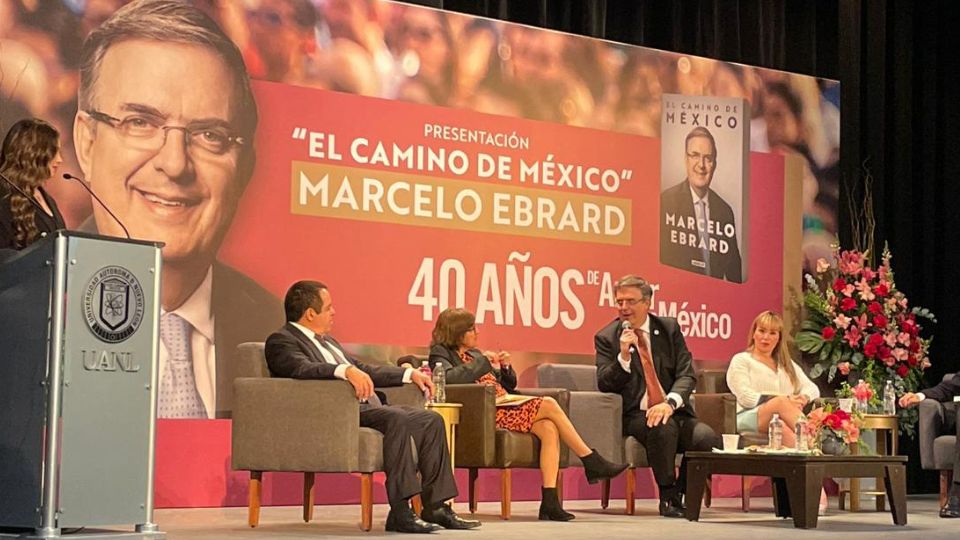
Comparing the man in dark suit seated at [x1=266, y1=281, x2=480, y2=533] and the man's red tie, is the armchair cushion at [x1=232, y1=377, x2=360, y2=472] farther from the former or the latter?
the man's red tie

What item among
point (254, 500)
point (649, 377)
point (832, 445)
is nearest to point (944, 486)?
point (832, 445)

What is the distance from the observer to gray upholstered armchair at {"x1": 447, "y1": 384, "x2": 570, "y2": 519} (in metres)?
6.31

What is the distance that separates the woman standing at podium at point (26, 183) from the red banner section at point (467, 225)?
2926 millimetres

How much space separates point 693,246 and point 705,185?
37 cm

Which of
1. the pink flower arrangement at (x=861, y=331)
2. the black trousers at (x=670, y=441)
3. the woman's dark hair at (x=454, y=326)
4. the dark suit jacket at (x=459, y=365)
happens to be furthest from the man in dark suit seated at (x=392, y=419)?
the pink flower arrangement at (x=861, y=331)

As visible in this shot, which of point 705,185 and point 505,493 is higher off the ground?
point 705,185

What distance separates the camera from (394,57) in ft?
24.3

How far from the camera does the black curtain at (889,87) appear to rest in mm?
9461

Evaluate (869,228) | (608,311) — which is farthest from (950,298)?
(608,311)

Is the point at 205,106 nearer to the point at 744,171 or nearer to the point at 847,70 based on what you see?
the point at 744,171

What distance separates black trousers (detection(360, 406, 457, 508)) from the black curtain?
4166 mm

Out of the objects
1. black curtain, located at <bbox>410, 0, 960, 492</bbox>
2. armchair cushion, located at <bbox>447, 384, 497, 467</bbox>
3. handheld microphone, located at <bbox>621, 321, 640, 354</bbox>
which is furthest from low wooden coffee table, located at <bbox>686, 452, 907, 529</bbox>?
black curtain, located at <bbox>410, 0, 960, 492</bbox>

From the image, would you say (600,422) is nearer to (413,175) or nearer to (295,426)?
(413,175)

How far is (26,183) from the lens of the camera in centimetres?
386
